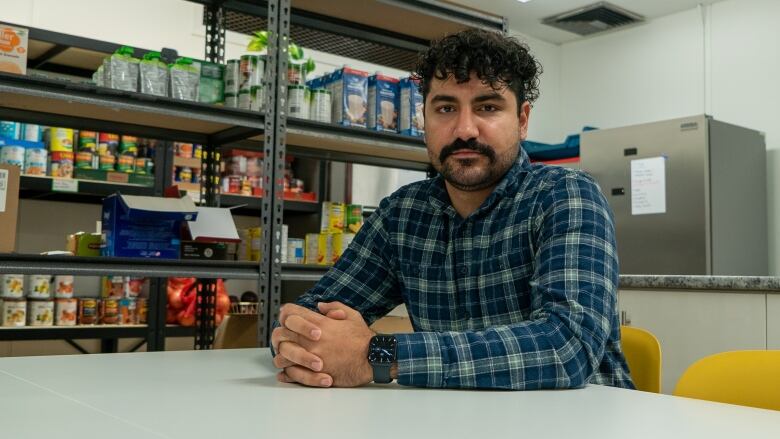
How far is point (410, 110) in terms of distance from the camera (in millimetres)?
2805

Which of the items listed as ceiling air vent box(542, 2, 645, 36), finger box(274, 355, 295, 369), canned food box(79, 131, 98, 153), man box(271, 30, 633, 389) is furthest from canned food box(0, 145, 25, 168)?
ceiling air vent box(542, 2, 645, 36)

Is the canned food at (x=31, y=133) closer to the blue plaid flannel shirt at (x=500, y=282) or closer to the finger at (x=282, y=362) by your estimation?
the blue plaid flannel shirt at (x=500, y=282)

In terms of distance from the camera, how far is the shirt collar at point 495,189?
155 centimetres

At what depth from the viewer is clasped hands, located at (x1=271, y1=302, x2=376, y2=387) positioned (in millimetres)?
1141

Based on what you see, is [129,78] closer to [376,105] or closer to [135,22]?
[376,105]

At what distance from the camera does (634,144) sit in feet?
14.9

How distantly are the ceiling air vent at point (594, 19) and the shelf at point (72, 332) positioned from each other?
334 centimetres

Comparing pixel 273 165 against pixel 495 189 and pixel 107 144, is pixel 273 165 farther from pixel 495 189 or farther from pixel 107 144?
pixel 107 144

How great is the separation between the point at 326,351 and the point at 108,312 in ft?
8.70

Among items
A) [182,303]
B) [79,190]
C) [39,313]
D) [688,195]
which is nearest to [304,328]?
[79,190]

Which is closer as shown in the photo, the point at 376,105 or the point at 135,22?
the point at 376,105

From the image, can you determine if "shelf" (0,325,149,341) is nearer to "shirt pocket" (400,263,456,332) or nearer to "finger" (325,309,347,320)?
"shirt pocket" (400,263,456,332)

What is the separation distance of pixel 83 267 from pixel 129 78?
0.56 metres

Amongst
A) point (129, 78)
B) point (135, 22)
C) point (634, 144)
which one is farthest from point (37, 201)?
point (634, 144)
